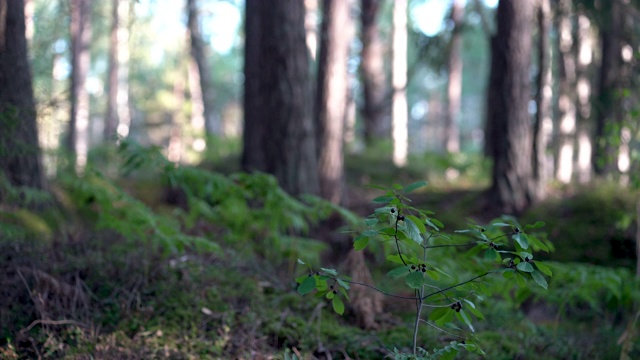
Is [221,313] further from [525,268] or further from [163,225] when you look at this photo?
[525,268]

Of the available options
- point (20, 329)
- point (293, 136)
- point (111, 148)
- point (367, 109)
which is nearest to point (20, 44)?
point (20, 329)

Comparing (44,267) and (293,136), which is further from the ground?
(293,136)

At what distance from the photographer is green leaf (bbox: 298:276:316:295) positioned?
8.89 feet

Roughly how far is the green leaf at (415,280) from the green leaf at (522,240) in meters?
0.46

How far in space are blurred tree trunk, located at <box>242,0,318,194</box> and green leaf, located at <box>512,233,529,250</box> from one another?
5.28 m

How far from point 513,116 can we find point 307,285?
770 centimetres

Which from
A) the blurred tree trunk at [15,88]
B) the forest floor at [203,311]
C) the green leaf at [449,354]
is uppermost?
the blurred tree trunk at [15,88]

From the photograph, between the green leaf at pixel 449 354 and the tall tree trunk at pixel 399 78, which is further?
the tall tree trunk at pixel 399 78

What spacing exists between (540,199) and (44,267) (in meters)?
7.50

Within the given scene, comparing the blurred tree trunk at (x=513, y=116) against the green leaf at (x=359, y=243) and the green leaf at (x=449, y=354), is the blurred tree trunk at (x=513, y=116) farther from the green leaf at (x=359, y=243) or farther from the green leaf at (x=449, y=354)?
the green leaf at (x=359, y=243)

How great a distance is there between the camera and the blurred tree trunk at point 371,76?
58.1 feet

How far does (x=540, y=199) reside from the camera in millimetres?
9805

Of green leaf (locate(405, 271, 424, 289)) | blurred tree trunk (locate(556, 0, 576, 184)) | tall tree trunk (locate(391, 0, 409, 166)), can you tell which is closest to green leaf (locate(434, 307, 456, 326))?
green leaf (locate(405, 271, 424, 289))

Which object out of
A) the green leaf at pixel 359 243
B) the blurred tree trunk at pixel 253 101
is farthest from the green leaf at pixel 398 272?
the blurred tree trunk at pixel 253 101
